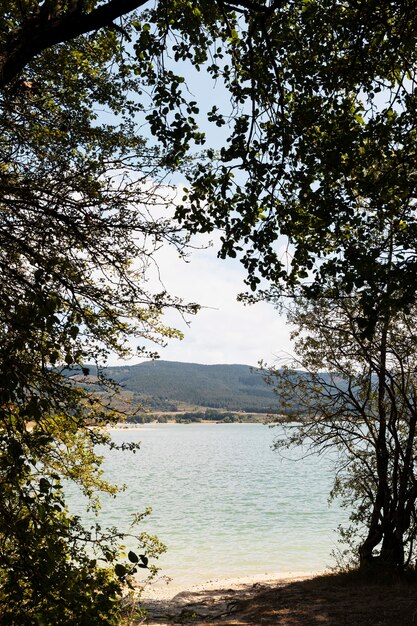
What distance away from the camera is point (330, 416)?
12422mm

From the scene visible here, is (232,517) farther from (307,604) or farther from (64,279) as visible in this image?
(64,279)

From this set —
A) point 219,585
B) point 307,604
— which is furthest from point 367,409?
point 219,585

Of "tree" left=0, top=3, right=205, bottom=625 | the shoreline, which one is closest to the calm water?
the shoreline

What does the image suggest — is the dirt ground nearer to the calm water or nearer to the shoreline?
the shoreline

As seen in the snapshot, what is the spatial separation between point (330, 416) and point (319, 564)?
11254 millimetres

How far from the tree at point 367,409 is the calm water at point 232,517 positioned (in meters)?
5.81

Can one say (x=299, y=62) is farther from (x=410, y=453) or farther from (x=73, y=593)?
(x=410, y=453)

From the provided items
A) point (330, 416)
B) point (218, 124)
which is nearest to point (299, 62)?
point (218, 124)

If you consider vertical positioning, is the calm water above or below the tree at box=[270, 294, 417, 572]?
below

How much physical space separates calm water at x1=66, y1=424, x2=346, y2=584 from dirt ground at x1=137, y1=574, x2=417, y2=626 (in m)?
4.43

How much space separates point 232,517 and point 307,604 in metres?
20.8

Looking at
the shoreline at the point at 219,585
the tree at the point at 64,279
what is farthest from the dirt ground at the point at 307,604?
the tree at the point at 64,279

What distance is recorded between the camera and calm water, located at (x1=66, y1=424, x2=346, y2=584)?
69.9 feet

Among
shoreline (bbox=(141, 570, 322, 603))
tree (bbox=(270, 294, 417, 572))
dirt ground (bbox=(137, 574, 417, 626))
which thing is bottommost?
shoreline (bbox=(141, 570, 322, 603))
